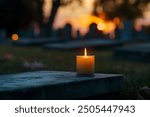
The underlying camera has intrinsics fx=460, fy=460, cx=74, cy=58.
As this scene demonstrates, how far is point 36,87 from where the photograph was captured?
4.51 meters

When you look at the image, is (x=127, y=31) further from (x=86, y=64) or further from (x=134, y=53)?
(x=86, y=64)

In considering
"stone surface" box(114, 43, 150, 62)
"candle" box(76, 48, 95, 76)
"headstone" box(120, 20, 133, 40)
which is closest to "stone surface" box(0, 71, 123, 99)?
"candle" box(76, 48, 95, 76)

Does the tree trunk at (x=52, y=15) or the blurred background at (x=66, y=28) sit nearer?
the blurred background at (x=66, y=28)

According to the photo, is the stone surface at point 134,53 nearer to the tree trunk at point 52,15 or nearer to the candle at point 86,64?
the candle at point 86,64

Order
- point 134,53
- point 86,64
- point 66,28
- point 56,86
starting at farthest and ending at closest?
point 66,28, point 134,53, point 86,64, point 56,86

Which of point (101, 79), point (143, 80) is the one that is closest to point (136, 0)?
point (143, 80)

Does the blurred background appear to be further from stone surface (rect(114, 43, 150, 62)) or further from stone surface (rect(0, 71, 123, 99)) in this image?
stone surface (rect(0, 71, 123, 99))

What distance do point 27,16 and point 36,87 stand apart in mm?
28964

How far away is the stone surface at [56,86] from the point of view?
444 centimetres

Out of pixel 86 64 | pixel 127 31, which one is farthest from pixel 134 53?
pixel 127 31

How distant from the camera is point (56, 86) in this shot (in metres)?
4.68

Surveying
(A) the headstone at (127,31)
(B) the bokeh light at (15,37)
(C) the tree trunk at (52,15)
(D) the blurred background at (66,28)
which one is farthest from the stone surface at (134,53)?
(C) the tree trunk at (52,15)

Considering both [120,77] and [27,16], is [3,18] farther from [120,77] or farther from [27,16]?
[120,77]

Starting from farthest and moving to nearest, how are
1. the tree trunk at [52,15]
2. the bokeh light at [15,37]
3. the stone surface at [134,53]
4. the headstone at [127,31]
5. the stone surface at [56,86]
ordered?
the tree trunk at [52,15] < the headstone at [127,31] < the bokeh light at [15,37] < the stone surface at [134,53] < the stone surface at [56,86]
